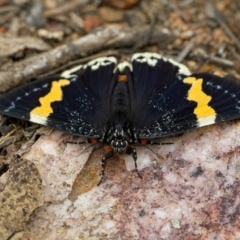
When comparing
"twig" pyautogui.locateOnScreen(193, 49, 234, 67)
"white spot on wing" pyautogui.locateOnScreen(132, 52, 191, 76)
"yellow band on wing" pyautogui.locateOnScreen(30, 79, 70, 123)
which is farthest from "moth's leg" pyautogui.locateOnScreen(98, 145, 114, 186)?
"twig" pyautogui.locateOnScreen(193, 49, 234, 67)

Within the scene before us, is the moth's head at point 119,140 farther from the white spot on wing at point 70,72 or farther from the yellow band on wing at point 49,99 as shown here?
the white spot on wing at point 70,72

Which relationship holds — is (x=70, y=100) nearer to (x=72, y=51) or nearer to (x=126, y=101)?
(x=126, y=101)

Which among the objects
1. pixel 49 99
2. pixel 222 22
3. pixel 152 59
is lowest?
pixel 49 99

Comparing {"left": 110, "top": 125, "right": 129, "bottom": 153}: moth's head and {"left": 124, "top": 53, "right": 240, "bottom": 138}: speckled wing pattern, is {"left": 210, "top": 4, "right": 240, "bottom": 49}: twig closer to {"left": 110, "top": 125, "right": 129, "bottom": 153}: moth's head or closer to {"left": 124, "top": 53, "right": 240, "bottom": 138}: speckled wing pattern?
{"left": 124, "top": 53, "right": 240, "bottom": 138}: speckled wing pattern

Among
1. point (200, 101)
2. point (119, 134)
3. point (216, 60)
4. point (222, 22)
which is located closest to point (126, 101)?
point (119, 134)

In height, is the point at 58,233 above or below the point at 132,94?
below

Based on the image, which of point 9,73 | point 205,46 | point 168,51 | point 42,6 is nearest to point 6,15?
point 42,6

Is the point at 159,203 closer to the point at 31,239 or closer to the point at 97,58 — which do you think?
the point at 31,239
